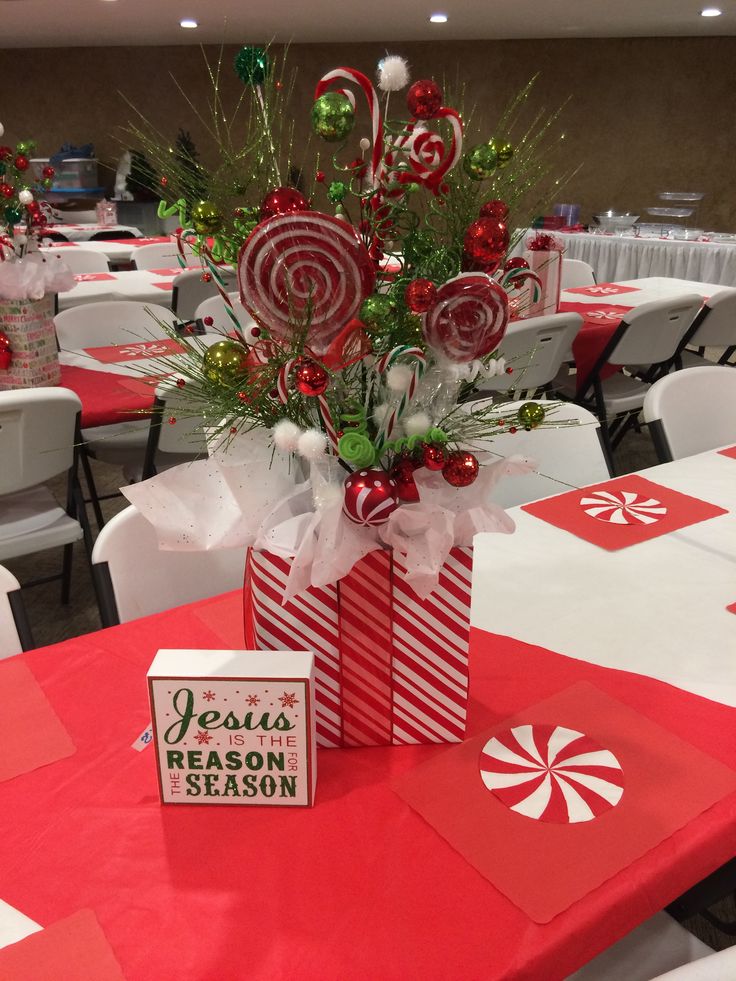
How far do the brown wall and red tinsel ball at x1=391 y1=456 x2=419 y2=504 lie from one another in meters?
9.33

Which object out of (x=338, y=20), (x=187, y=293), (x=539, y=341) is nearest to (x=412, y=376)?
(x=539, y=341)

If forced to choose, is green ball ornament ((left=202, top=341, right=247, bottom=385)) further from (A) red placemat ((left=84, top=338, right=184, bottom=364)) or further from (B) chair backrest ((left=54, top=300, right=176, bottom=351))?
(B) chair backrest ((left=54, top=300, right=176, bottom=351))

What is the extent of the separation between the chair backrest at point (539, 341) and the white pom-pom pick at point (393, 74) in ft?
6.65

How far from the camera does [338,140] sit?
2.62 feet

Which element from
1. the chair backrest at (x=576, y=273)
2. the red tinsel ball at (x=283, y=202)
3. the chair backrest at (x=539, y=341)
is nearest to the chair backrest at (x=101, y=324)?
the chair backrest at (x=539, y=341)

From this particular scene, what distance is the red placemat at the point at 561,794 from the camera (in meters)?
0.80

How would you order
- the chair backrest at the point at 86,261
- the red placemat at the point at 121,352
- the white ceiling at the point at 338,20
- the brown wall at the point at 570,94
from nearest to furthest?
the red placemat at the point at 121,352 < the chair backrest at the point at 86,261 < the white ceiling at the point at 338,20 < the brown wall at the point at 570,94

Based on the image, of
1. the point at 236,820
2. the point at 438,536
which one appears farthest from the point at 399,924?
the point at 438,536

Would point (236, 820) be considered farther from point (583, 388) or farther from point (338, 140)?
point (583, 388)

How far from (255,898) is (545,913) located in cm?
28

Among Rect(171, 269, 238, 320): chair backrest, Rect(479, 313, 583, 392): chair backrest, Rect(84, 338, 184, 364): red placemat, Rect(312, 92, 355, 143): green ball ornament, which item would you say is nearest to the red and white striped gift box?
Rect(312, 92, 355, 143): green ball ornament

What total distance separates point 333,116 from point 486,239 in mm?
195

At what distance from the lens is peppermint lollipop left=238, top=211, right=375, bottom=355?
0.75 meters

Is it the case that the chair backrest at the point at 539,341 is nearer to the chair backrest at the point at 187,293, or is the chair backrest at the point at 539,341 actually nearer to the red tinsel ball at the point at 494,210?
the chair backrest at the point at 187,293
